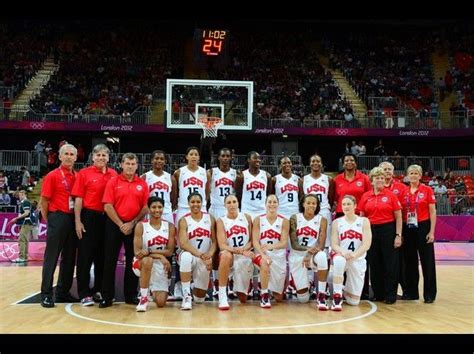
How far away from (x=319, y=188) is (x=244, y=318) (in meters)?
2.51

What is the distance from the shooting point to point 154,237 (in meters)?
6.17

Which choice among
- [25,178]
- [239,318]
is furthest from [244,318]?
[25,178]

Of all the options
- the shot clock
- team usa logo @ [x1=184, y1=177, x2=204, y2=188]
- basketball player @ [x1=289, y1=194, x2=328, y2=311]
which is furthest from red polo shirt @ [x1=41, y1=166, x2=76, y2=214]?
the shot clock

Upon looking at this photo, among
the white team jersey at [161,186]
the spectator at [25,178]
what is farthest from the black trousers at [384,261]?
the spectator at [25,178]

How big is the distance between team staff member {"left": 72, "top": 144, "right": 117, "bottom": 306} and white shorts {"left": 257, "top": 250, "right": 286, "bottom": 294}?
83.7 inches

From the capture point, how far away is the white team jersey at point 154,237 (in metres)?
6.14

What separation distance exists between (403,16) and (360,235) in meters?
3.06

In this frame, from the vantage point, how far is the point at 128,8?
3934mm

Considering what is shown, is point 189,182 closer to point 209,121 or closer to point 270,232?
point 270,232

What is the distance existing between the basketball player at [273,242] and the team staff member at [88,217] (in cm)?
192

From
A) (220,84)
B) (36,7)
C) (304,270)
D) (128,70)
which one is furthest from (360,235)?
(128,70)

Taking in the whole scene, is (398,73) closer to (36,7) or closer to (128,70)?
(128,70)

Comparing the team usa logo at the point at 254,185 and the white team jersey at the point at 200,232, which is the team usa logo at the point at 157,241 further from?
the team usa logo at the point at 254,185

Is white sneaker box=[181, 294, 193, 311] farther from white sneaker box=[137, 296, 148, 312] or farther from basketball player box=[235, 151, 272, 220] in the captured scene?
basketball player box=[235, 151, 272, 220]
